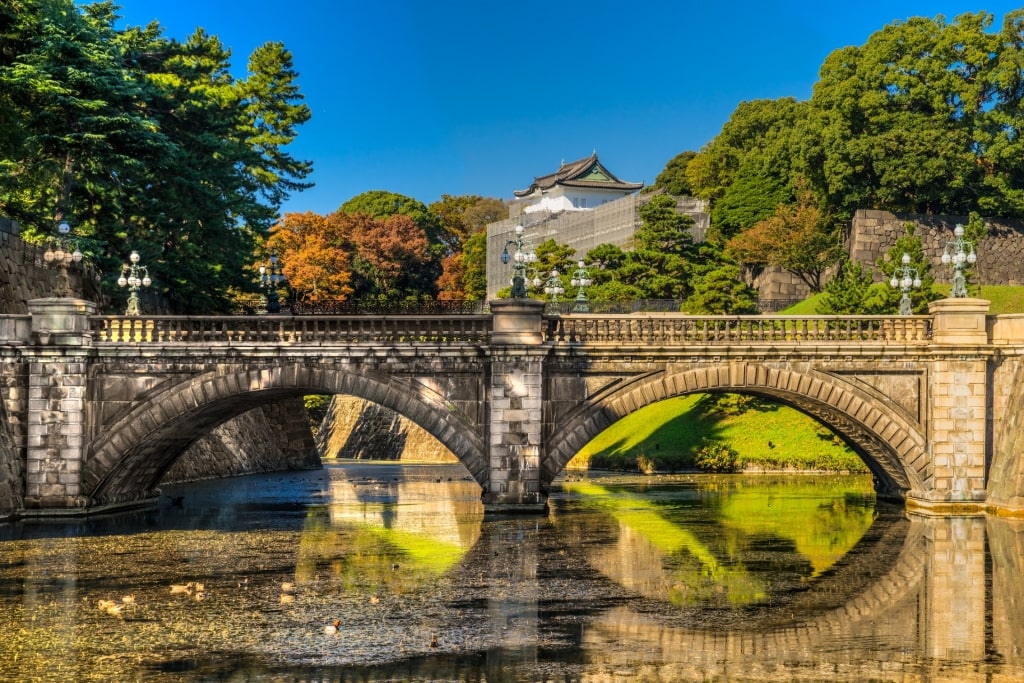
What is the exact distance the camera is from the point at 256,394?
3856cm

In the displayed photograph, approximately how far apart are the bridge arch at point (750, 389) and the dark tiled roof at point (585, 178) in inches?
3309

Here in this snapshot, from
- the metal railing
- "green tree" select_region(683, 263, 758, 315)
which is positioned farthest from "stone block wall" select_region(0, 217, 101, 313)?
"green tree" select_region(683, 263, 758, 315)

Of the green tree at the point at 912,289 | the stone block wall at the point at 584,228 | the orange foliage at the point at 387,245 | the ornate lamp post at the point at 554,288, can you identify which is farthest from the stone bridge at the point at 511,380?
the orange foliage at the point at 387,245

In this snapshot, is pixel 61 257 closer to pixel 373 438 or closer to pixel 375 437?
pixel 375 437

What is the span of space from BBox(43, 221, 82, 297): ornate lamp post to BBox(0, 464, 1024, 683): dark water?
10.9 meters

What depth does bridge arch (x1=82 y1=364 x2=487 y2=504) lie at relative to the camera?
3766 centimetres

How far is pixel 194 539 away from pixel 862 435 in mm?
22586

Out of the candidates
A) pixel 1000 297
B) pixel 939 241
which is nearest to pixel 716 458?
pixel 1000 297

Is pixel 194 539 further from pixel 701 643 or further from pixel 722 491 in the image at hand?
pixel 722 491

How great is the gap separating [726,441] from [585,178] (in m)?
69.9

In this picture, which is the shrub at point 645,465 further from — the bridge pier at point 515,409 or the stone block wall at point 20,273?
the stone block wall at point 20,273

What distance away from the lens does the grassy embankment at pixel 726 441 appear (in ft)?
182

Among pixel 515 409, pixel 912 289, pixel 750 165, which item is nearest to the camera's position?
pixel 515 409

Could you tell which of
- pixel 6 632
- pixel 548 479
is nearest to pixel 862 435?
pixel 548 479
